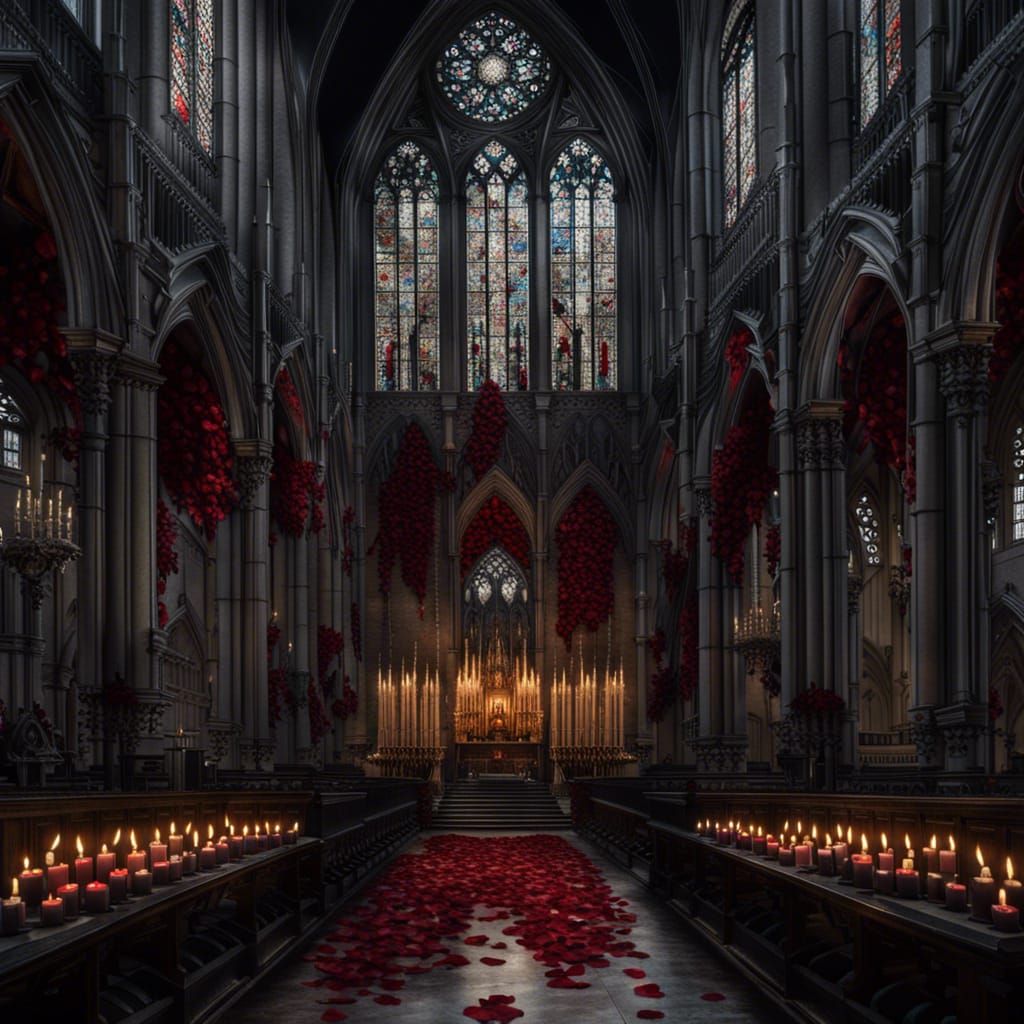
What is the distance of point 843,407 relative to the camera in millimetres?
19266

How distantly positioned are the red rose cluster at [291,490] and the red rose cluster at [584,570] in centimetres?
963

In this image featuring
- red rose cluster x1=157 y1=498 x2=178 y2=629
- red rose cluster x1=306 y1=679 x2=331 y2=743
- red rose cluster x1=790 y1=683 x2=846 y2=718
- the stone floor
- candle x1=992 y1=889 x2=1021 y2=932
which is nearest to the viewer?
candle x1=992 y1=889 x2=1021 y2=932

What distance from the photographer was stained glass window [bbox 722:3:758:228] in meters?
24.8

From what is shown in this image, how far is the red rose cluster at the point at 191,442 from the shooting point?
65.9ft

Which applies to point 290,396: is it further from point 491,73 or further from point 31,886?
point 31,886

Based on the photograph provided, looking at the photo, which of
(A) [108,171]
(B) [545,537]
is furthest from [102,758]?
(B) [545,537]

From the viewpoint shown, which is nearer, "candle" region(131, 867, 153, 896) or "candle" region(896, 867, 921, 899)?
"candle" region(896, 867, 921, 899)

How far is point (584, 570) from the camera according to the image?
34.5 m

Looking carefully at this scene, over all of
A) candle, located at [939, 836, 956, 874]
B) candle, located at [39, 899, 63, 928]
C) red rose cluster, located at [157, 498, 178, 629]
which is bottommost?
candle, located at [39, 899, 63, 928]

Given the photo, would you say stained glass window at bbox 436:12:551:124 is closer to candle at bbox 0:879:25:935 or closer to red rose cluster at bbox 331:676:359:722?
red rose cluster at bbox 331:676:359:722

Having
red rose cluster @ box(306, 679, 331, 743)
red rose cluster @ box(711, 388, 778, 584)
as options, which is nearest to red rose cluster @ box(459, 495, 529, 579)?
red rose cluster @ box(306, 679, 331, 743)

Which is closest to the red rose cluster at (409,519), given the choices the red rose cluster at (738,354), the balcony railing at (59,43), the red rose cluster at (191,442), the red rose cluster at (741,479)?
the red rose cluster at (741,479)

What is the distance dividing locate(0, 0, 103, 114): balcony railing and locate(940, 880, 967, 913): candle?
1194cm

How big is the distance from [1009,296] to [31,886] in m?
12.5
